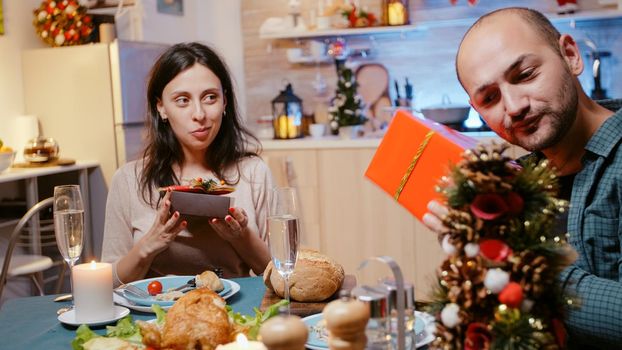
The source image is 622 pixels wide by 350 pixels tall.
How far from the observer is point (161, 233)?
2115 mm

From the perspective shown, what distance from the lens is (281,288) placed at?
1.65 meters

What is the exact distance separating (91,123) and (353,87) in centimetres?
156

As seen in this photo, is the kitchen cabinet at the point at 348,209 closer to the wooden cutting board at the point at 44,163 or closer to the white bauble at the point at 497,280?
the wooden cutting board at the point at 44,163

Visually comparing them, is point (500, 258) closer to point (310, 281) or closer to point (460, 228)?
point (460, 228)

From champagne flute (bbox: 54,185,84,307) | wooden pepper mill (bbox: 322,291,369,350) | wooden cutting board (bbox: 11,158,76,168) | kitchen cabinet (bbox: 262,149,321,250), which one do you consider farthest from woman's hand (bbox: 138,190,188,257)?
kitchen cabinet (bbox: 262,149,321,250)

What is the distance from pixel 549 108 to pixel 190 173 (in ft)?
4.25

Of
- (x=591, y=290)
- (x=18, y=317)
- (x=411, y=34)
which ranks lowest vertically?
(x=18, y=317)

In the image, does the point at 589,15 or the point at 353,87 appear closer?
the point at 589,15

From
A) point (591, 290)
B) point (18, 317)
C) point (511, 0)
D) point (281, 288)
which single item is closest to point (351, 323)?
point (591, 290)

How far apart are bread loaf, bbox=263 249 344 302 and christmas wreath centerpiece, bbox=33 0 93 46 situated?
10.9ft

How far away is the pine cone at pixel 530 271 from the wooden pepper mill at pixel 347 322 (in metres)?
0.17

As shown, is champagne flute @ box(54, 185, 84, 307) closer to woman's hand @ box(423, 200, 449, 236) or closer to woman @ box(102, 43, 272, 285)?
woman @ box(102, 43, 272, 285)

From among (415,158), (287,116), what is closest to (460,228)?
(415,158)

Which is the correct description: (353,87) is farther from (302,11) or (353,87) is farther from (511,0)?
(511,0)
